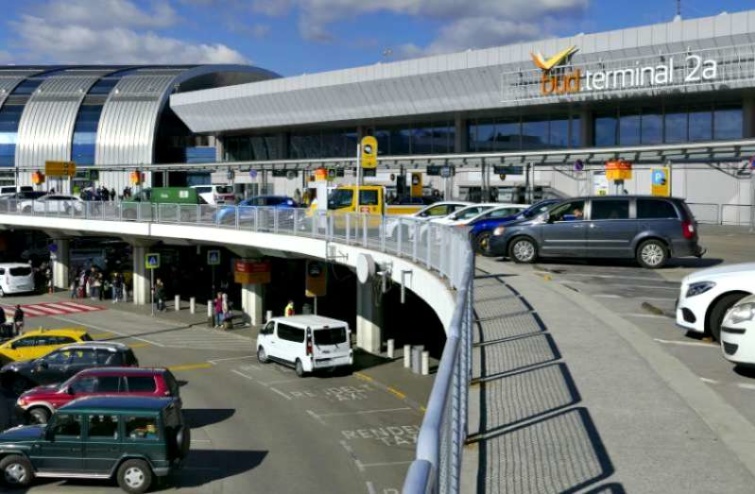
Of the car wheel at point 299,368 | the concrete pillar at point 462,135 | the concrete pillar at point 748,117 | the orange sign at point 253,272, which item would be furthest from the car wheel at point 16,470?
the concrete pillar at point 462,135

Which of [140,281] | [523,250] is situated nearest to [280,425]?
[523,250]

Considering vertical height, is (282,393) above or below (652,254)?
below

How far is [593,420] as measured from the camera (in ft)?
22.6

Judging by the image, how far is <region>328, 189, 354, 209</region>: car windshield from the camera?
107 ft

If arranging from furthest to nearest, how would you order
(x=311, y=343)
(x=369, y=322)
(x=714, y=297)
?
1. (x=369, y=322)
2. (x=311, y=343)
3. (x=714, y=297)

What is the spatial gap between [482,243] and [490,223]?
2.00 m

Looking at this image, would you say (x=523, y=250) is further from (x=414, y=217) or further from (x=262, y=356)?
(x=262, y=356)

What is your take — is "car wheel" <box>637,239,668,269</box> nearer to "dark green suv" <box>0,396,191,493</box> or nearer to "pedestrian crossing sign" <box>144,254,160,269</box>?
"dark green suv" <box>0,396,191,493</box>

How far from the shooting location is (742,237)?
3088cm

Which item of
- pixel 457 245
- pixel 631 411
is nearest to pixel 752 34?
pixel 457 245

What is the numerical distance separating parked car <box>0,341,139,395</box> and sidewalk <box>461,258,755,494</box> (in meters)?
15.9

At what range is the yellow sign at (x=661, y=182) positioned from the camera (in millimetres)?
33531

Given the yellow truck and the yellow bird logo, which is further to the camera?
the yellow bird logo

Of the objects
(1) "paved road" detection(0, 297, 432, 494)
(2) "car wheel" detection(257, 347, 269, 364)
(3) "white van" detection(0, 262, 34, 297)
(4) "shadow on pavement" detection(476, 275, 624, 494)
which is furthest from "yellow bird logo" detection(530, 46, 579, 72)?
(4) "shadow on pavement" detection(476, 275, 624, 494)
